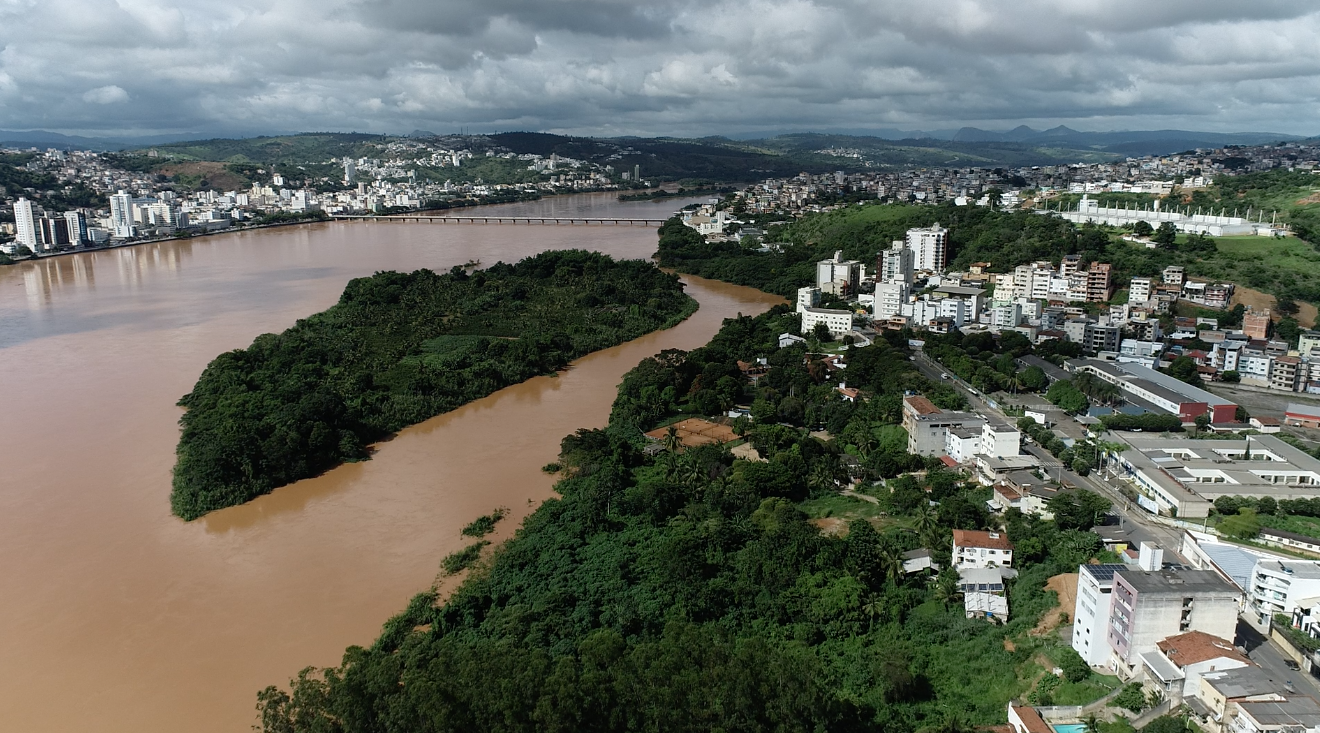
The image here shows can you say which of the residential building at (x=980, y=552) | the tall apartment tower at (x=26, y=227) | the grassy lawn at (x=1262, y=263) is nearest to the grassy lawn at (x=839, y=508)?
the residential building at (x=980, y=552)

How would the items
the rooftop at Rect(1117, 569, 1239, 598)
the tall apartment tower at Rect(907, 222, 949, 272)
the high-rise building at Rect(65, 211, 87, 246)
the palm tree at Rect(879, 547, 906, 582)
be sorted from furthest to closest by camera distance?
the high-rise building at Rect(65, 211, 87, 246)
the tall apartment tower at Rect(907, 222, 949, 272)
the palm tree at Rect(879, 547, 906, 582)
the rooftop at Rect(1117, 569, 1239, 598)

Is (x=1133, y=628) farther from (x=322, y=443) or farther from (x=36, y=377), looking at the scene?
(x=36, y=377)

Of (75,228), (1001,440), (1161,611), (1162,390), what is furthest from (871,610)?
(75,228)

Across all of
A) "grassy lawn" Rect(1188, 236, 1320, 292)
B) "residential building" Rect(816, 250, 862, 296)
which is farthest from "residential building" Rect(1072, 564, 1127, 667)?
"residential building" Rect(816, 250, 862, 296)

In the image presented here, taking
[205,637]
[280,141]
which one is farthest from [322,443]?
[280,141]

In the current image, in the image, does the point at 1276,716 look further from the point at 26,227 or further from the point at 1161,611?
the point at 26,227

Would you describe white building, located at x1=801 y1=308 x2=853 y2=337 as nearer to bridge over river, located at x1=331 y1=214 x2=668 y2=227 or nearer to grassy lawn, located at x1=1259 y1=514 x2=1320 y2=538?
grassy lawn, located at x1=1259 y1=514 x2=1320 y2=538
